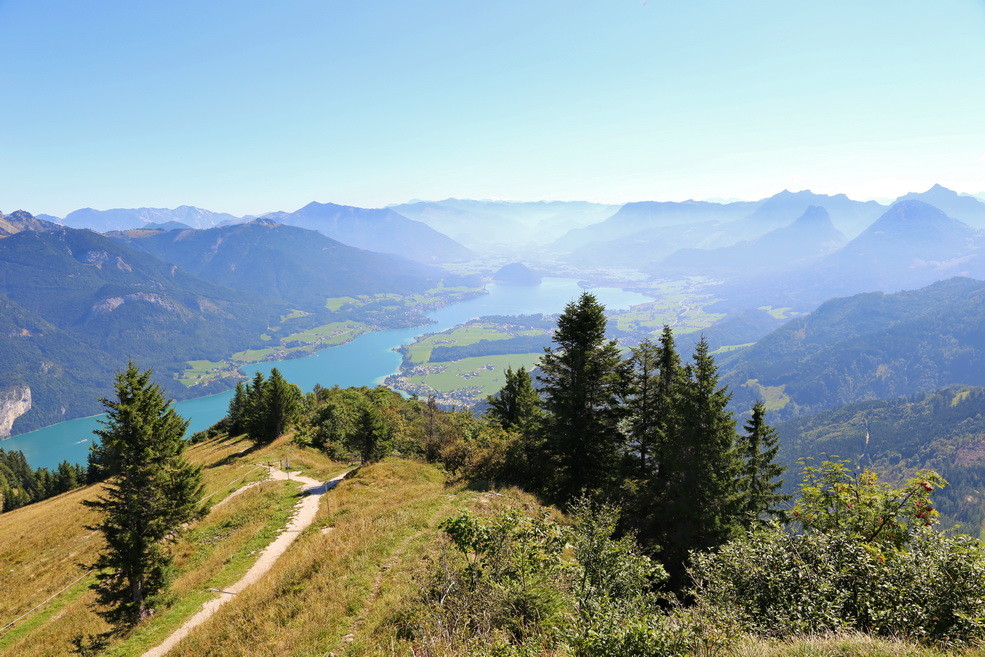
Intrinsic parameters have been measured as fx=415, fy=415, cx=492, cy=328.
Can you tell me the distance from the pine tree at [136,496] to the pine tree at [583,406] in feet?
60.8

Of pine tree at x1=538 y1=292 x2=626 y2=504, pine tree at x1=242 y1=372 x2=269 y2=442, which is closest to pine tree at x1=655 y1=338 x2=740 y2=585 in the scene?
pine tree at x1=538 y1=292 x2=626 y2=504

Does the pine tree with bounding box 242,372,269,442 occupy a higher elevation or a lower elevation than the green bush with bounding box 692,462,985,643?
lower

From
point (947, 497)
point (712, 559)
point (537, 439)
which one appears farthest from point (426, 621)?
point (947, 497)

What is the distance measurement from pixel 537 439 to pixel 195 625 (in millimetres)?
17139

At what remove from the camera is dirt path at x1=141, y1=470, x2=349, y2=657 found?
15492mm

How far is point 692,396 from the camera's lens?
2369 centimetres

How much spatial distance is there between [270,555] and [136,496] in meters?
6.82

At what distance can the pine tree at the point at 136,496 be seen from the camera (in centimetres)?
1750

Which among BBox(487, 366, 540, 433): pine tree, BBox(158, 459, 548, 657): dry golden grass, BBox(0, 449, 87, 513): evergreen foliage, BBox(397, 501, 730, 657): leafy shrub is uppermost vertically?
BBox(397, 501, 730, 657): leafy shrub

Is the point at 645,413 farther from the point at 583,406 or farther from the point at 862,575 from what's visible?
the point at 862,575

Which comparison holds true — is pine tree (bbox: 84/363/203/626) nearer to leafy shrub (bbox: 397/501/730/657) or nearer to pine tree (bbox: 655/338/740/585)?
leafy shrub (bbox: 397/501/730/657)

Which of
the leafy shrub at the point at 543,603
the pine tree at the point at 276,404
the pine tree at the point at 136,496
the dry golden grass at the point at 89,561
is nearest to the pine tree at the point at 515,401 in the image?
the dry golden grass at the point at 89,561

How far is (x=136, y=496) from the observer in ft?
57.9

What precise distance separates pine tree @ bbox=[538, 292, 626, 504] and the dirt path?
14653 mm
